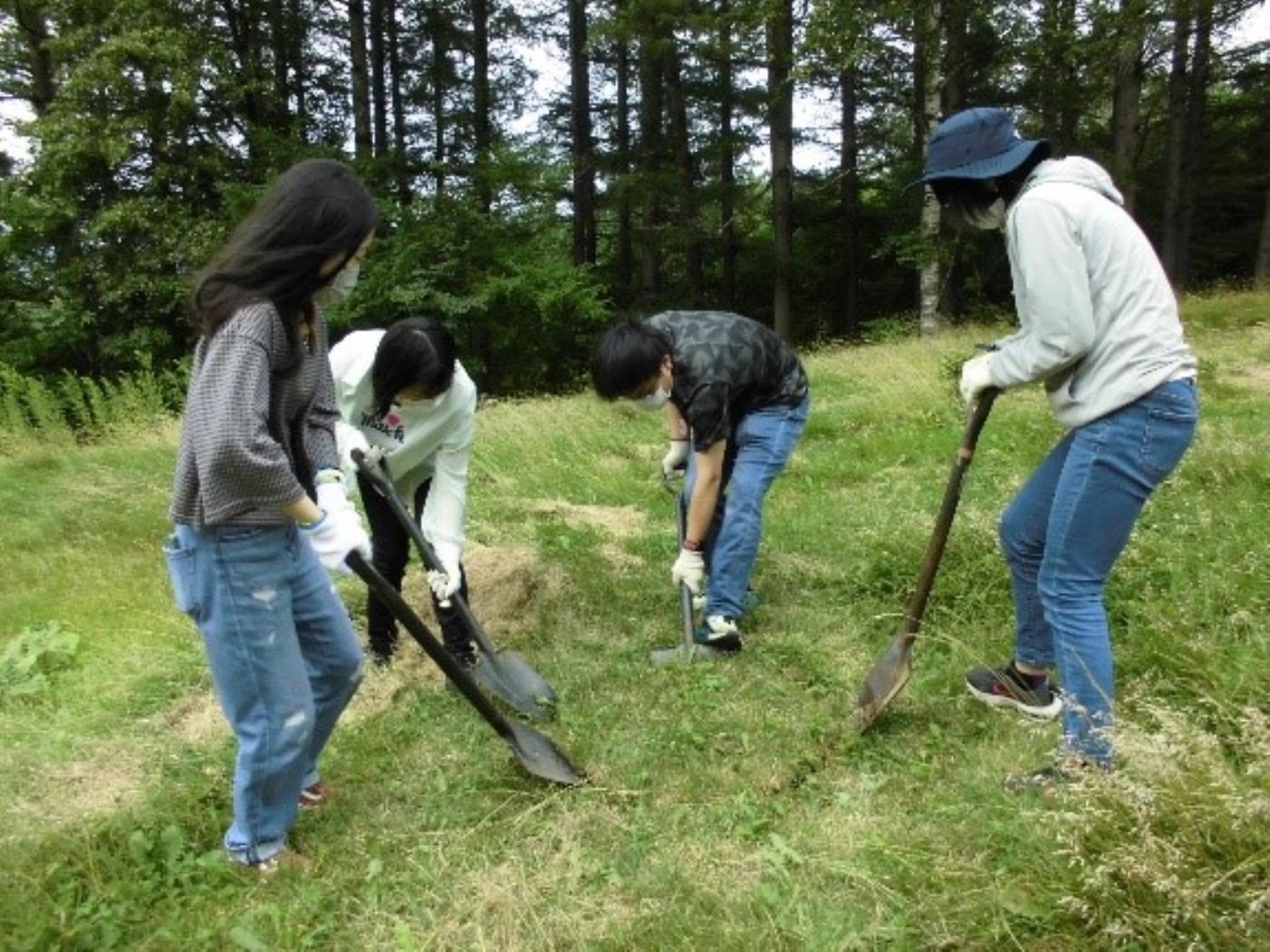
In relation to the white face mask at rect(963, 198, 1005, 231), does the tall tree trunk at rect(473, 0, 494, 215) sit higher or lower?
higher

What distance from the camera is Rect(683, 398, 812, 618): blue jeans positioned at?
3.61 m

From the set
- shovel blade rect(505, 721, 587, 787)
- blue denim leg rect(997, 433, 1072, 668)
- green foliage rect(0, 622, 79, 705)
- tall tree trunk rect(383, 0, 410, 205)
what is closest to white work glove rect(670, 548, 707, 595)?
shovel blade rect(505, 721, 587, 787)

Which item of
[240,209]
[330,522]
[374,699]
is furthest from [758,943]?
[240,209]

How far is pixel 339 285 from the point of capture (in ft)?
7.25

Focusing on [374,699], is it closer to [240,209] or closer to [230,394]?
[230,394]

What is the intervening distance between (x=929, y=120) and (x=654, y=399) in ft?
30.7

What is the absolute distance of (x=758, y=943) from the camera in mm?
1960

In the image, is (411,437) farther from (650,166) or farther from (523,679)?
(650,166)

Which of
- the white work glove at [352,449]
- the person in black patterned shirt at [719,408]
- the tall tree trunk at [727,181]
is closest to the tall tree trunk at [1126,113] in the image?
the tall tree trunk at [727,181]

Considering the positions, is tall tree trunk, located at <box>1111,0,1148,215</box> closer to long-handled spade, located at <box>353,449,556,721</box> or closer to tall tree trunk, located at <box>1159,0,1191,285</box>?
tall tree trunk, located at <box>1159,0,1191,285</box>

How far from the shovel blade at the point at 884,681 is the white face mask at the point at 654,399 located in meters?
1.18

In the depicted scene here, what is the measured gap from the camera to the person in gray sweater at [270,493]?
6.23 ft

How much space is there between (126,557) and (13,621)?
823 millimetres

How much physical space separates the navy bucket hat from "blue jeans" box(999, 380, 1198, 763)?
68 cm
